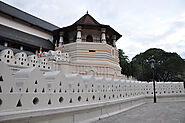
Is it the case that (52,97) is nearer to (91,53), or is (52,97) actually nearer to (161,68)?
(91,53)

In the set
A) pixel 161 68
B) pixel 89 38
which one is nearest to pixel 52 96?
pixel 89 38

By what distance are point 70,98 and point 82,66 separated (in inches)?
533

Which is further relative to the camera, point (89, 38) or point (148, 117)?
point (89, 38)

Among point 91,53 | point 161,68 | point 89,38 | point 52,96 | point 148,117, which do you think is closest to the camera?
point 52,96

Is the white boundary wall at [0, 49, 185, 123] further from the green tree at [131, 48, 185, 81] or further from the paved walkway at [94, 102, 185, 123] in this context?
the green tree at [131, 48, 185, 81]

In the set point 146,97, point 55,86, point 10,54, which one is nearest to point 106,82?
point 55,86

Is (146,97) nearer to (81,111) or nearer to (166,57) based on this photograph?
(81,111)

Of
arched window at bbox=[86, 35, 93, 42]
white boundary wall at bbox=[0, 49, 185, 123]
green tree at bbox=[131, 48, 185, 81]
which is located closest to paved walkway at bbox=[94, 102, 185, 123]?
white boundary wall at bbox=[0, 49, 185, 123]

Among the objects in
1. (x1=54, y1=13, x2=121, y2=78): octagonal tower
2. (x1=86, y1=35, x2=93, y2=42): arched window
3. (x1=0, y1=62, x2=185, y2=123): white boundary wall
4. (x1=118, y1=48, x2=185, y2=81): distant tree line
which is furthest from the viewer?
(x1=118, y1=48, x2=185, y2=81): distant tree line

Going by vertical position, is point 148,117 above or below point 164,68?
below

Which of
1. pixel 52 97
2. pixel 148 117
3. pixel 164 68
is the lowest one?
pixel 148 117

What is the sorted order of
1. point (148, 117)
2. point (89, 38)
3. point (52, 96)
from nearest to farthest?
point (52, 96) < point (148, 117) < point (89, 38)

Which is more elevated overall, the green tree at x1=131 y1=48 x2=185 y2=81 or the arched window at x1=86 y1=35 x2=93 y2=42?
the arched window at x1=86 y1=35 x2=93 y2=42

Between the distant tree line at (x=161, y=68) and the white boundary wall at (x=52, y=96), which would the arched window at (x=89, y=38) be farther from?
the white boundary wall at (x=52, y=96)
